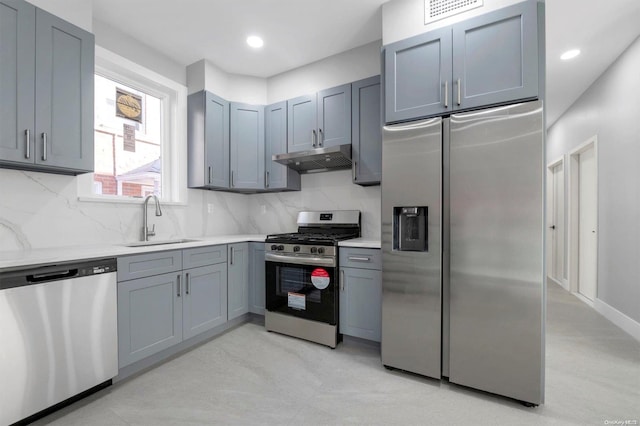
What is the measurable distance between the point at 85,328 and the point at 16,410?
1.41ft

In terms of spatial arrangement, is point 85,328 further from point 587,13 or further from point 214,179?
point 587,13

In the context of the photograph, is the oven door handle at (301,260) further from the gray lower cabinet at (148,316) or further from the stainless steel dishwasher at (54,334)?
the stainless steel dishwasher at (54,334)

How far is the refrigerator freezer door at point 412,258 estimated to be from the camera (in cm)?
187

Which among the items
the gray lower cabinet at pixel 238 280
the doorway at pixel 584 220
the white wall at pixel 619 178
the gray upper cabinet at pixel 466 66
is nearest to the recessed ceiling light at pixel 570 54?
the white wall at pixel 619 178

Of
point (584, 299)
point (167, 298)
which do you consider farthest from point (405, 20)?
point (584, 299)

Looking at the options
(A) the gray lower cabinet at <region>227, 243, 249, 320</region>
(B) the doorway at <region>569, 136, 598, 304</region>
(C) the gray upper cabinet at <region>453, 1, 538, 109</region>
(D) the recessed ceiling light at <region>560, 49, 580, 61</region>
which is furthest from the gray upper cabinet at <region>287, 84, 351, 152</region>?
(B) the doorway at <region>569, 136, 598, 304</region>

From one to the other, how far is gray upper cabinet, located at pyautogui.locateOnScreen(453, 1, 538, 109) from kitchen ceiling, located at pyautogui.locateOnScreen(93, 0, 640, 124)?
0.85m

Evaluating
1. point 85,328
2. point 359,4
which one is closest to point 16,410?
point 85,328

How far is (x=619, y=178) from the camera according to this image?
284 centimetres

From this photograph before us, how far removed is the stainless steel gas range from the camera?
2410 millimetres

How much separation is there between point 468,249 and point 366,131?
144 centimetres

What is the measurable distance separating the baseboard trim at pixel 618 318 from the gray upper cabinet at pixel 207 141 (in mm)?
4255

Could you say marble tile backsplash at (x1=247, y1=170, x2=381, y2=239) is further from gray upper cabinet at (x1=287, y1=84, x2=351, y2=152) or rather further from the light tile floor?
the light tile floor

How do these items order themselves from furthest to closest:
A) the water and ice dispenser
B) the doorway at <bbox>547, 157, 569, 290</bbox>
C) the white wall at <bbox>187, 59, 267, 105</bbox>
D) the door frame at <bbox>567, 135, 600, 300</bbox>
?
the doorway at <bbox>547, 157, 569, 290</bbox> → the door frame at <bbox>567, 135, 600, 300</bbox> → the white wall at <bbox>187, 59, 267, 105</bbox> → the water and ice dispenser
